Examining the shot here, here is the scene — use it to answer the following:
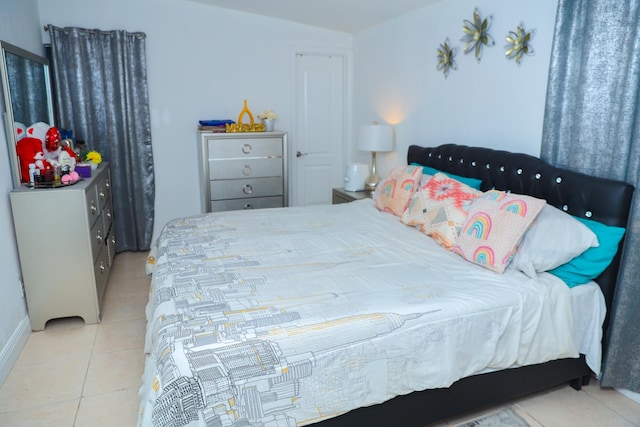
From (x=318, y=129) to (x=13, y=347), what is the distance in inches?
137

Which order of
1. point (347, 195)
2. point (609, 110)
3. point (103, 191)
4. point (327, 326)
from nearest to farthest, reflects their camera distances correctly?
1. point (327, 326)
2. point (609, 110)
3. point (103, 191)
4. point (347, 195)

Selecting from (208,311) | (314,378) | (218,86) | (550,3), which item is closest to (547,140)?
(550,3)

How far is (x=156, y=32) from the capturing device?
4.21m

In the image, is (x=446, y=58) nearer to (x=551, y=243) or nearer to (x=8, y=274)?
(x=551, y=243)

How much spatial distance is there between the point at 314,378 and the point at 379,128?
9.23 ft

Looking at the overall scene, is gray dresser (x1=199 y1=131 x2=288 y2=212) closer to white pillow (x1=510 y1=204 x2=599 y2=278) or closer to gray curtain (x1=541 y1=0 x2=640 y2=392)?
gray curtain (x1=541 y1=0 x2=640 y2=392)

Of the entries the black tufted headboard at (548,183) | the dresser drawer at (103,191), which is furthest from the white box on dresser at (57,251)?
the black tufted headboard at (548,183)

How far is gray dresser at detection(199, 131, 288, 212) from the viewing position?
13.7 ft

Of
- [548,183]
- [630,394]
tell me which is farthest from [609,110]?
[630,394]

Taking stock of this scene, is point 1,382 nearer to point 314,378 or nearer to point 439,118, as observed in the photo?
point 314,378

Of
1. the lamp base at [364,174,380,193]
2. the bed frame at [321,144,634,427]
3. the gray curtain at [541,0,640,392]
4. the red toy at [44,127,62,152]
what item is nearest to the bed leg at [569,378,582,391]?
the bed frame at [321,144,634,427]

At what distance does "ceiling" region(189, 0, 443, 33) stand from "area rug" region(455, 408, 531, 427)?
2898mm

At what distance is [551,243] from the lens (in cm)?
207

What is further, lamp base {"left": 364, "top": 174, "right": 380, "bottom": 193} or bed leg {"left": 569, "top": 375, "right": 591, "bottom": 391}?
lamp base {"left": 364, "top": 174, "right": 380, "bottom": 193}
